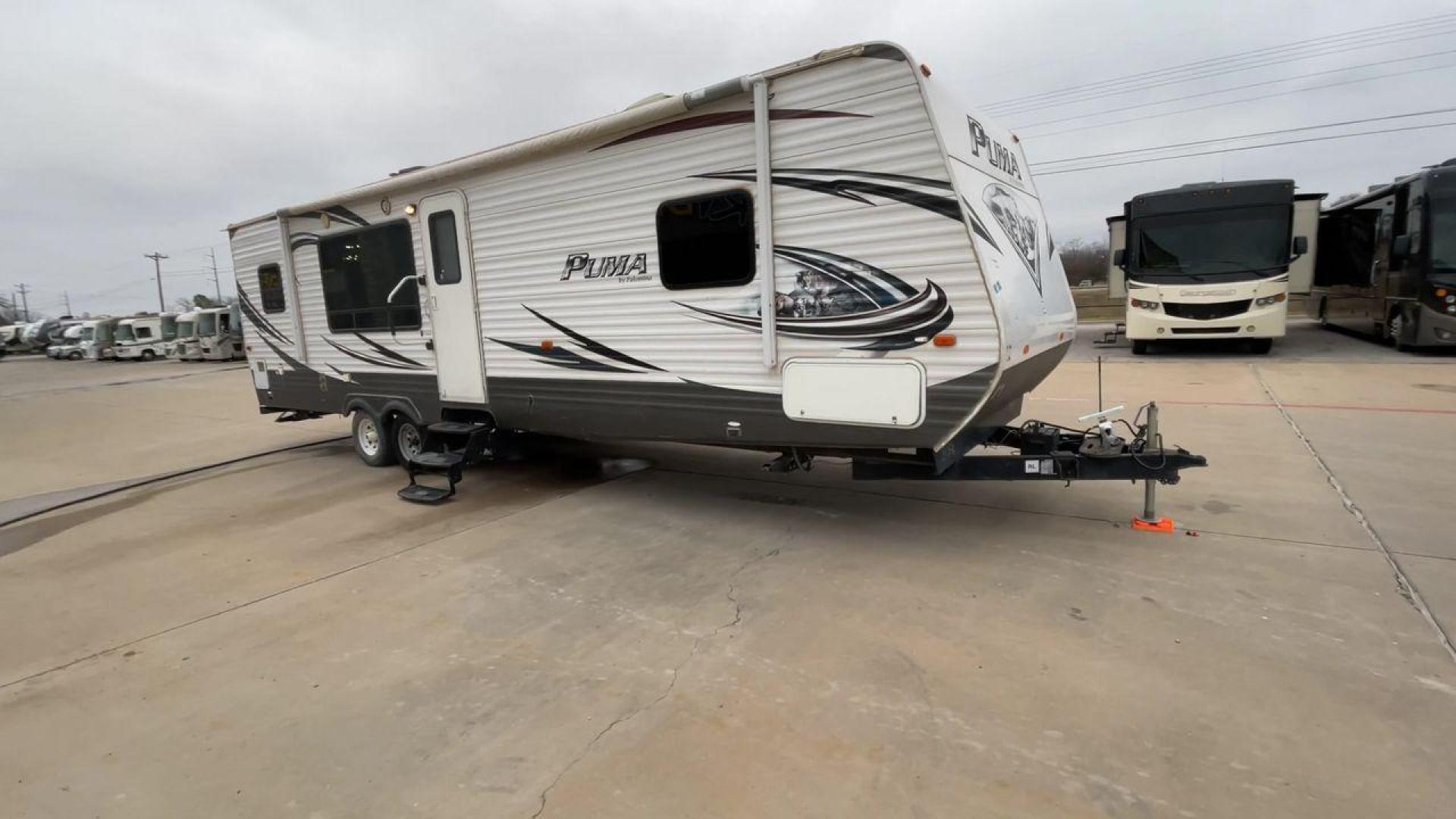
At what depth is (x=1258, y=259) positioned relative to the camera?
11.9 meters

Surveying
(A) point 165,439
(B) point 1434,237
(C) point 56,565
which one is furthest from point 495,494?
(B) point 1434,237

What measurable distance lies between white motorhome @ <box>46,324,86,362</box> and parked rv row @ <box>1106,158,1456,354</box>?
43914mm

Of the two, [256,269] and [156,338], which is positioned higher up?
[256,269]

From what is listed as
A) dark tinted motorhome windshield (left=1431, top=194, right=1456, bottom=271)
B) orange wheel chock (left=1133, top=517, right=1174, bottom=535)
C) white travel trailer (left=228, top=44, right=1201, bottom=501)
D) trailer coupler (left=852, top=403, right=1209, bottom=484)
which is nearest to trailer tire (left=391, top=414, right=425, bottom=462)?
white travel trailer (left=228, top=44, right=1201, bottom=501)

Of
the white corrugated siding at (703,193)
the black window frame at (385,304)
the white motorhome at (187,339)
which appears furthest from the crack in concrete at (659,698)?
the white motorhome at (187,339)

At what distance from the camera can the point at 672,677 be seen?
3268mm

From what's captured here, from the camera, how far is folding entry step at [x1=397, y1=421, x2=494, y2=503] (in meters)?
6.38

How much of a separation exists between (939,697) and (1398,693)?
181 cm

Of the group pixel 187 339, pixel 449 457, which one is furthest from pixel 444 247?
pixel 187 339

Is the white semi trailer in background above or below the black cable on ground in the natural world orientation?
above

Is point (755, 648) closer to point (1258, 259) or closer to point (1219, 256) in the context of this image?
point (1219, 256)

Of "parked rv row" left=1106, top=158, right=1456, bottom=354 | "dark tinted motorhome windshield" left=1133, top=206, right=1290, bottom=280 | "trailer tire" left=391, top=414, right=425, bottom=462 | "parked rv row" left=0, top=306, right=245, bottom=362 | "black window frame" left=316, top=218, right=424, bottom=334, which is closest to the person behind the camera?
"black window frame" left=316, top=218, right=424, bottom=334

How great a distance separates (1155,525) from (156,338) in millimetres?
38396

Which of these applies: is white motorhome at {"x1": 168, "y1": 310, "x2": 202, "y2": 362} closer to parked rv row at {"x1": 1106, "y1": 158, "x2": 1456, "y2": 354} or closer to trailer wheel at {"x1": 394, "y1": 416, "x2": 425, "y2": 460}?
trailer wheel at {"x1": 394, "y1": 416, "x2": 425, "y2": 460}
